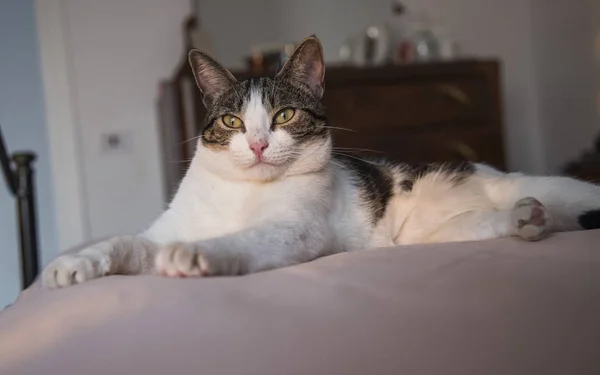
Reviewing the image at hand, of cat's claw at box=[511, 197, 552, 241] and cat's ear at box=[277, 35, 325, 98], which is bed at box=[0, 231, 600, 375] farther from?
→ cat's ear at box=[277, 35, 325, 98]

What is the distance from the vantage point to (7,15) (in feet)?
9.46

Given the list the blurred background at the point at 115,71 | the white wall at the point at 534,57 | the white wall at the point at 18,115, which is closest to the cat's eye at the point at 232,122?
the blurred background at the point at 115,71

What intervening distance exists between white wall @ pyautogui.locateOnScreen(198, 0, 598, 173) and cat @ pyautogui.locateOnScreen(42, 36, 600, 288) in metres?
2.12

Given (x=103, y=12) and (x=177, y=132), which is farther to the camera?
(x=103, y=12)

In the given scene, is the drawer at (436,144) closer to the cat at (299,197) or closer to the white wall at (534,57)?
the white wall at (534,57)

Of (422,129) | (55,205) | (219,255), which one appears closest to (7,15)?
(55,205)

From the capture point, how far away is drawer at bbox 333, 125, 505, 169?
256cm

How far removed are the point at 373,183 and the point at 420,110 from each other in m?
1.36

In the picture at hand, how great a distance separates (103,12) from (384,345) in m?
2.78

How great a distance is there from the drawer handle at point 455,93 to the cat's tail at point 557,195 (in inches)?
52.4

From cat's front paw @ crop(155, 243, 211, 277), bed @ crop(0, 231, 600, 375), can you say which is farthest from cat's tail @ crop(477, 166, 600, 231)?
cat's front paw @ crop(155, 243, 211, 277)

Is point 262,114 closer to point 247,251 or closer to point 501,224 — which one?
point 247,251

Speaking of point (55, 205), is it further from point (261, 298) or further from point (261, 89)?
point (261, 298)

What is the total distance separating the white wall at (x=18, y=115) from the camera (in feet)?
9.46
